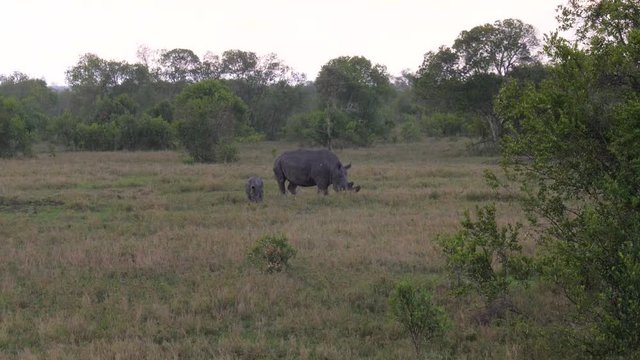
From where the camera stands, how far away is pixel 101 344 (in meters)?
6.33

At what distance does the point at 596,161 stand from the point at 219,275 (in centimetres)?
593

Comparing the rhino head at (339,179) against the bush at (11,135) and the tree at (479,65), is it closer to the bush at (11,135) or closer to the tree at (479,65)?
the tree at (479,65)

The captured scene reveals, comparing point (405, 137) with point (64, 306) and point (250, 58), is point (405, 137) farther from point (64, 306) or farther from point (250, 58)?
point (64, 306)

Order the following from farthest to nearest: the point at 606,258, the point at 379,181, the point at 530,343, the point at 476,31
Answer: the point at 476,31
the point at 379,181
the point at 530,343
the point at 606,258

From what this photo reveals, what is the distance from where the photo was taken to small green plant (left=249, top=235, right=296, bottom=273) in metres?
9.45

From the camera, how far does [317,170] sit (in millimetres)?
18578

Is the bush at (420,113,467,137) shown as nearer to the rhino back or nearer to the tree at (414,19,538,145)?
the tree at (414,19,538,145)

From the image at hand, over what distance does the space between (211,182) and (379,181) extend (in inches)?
253

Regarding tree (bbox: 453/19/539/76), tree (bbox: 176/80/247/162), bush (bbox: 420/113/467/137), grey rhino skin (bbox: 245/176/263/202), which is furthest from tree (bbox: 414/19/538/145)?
grey rhino skin (bbox: 245/176/263/202)

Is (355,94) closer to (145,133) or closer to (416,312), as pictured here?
(145,133)

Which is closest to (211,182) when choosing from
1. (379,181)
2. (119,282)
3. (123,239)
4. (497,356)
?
(379,181)

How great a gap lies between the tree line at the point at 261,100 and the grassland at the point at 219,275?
9.05 meters

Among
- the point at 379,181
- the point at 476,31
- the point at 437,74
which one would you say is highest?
the point at 476,31

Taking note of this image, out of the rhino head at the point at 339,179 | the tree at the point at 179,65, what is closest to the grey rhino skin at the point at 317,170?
the rhino head at the point at 339,179
